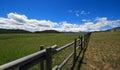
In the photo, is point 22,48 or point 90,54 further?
point 22,48

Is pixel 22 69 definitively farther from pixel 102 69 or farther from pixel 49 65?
pixel 102 69

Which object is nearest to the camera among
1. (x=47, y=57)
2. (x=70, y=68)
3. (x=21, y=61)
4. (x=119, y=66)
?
(x=21, y=61)

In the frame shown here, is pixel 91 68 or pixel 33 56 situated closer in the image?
pixel 33 56

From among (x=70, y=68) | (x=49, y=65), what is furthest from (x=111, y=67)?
(x=49, y=65)

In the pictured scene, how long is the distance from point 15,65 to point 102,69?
21.5 feet

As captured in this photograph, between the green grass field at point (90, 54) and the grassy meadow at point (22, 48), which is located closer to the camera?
the green grass field at point (90, 54)

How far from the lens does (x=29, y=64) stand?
9.35ft

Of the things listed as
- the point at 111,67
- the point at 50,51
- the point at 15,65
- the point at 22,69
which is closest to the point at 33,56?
the point at 22,69

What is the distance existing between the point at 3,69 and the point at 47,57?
6.39 ft

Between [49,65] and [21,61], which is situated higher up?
[21,61]

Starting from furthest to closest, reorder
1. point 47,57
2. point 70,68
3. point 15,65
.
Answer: point 70,68
point 47,57
point 15,65

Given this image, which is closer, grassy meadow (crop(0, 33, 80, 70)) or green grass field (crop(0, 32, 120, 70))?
green grass field (crop(0, 32, 120, 70))

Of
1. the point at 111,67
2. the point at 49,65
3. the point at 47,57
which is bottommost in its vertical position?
the point at 111,67

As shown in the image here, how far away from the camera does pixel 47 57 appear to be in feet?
12.6
